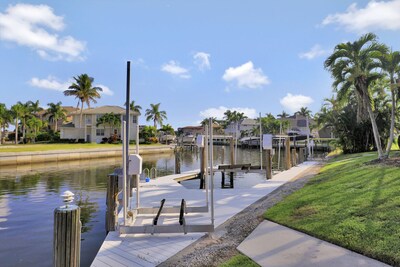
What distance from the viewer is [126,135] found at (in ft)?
23.6

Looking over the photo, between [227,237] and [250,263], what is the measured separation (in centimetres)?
172

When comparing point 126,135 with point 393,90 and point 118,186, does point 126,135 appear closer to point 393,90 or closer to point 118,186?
point 118,186

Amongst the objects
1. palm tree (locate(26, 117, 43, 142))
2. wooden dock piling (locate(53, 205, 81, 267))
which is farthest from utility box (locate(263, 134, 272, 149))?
palm tree (locate(26, 117, 43, 142))

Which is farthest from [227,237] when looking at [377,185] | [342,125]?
[342,125]

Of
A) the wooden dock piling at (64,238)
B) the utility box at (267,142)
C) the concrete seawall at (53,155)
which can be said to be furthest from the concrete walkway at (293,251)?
the concrete seawall at (53,155)

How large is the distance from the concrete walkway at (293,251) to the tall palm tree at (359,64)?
534 inches

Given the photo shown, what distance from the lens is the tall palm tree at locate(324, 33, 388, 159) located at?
1727 centimetres

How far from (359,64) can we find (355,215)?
14119mm

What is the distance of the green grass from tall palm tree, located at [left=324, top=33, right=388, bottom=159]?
14792 mm

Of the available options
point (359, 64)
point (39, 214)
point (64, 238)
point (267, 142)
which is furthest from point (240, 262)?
point (359, 64)

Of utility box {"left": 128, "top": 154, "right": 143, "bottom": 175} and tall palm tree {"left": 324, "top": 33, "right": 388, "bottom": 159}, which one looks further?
tall palm tree {"left": 324, "top": 33, "right": 388, "bottom": 159}

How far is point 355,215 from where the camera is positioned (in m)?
6.57

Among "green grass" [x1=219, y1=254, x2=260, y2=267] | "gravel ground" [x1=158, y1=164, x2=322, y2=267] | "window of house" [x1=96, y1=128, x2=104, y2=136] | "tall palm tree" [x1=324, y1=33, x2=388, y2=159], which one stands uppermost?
"tall palm tree" [x1=324, y1=33, x2=388, y2=159]

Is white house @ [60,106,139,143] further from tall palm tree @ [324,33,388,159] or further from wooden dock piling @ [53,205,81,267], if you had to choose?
wooden dock piling @ [53,205,81,267]
